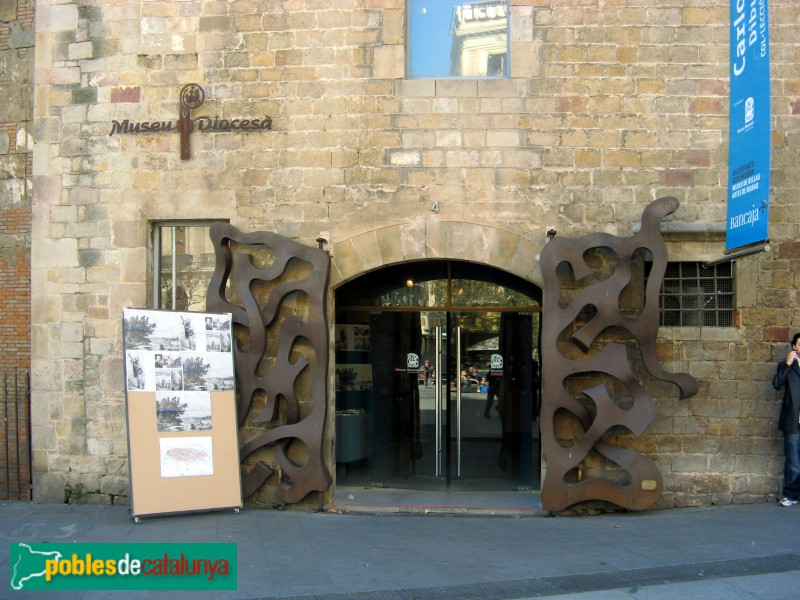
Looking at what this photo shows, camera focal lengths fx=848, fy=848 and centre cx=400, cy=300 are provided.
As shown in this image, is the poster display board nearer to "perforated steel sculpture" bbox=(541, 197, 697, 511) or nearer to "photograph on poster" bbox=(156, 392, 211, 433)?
"photograph on poster" bbox=(156, 392, 211, 433)

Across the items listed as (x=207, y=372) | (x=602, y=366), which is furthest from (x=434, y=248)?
(x=207, y=372)

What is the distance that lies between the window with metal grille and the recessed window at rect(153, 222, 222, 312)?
500 cm

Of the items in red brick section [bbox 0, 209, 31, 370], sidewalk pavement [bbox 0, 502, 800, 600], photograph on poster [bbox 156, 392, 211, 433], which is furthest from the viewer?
red brick section [bbox 0, 209, 31, 370]

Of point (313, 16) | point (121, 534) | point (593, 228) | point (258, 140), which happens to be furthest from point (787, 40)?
point (121, 534)

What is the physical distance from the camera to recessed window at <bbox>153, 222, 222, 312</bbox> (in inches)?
384

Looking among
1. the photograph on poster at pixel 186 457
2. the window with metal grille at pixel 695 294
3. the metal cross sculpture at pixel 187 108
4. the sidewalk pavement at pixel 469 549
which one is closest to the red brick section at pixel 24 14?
the metal cross sculpture at pixel 187 108

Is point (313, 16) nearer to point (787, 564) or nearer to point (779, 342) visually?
point (779, 342)

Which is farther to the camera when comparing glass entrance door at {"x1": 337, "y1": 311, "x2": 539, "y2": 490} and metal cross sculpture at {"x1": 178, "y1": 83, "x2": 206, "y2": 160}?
glass entrance door at {"x1": 337, "y1": 311, "x2": 539, "y2": 490}

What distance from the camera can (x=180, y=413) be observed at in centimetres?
853

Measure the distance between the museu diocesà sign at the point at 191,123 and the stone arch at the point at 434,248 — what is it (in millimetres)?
1649

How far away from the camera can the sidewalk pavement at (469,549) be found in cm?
633

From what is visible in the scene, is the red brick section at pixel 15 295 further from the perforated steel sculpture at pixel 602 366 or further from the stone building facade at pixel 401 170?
the perforated steel sculpture at pixel 602 366

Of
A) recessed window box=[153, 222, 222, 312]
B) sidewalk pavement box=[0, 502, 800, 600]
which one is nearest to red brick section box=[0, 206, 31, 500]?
sidewalk pavement box=[0, 502, 800, 600]

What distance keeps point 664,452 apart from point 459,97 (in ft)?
14.5
